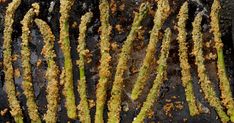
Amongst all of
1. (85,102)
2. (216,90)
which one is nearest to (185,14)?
(216,90)

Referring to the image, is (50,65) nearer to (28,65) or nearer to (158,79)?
(28,65)

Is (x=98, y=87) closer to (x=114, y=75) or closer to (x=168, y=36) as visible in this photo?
(x=114, y=75)

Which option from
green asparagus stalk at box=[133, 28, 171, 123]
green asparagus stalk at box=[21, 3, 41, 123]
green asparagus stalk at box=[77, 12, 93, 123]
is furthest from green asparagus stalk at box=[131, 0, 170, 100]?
green asparagus stalk at box=[21, 3, 41, 123]

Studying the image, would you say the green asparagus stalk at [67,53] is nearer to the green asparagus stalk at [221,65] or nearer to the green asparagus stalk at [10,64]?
the green asparagus stalk at [10,64]

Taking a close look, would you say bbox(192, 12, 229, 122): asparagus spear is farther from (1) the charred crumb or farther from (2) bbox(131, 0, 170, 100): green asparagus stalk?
(1) the charred crumb

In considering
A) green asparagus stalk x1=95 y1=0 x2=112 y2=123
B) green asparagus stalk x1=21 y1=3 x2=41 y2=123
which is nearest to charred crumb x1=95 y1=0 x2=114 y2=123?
green asparagus stalk x1=95 y1=0 x2=112 y2=123
